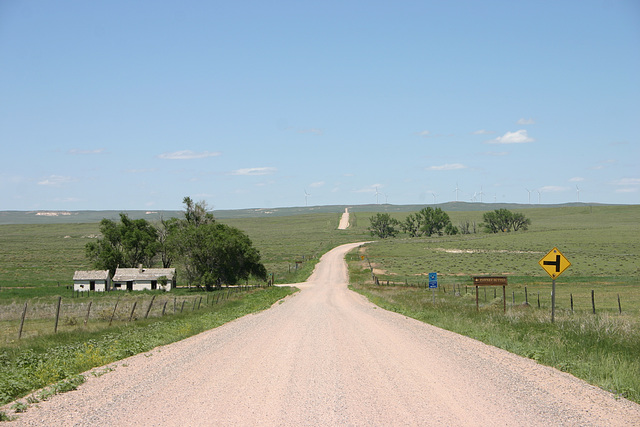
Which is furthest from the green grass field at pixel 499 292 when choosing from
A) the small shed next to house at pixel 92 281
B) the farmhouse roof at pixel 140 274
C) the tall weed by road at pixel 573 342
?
the farmhouse roof at pixel 140 274

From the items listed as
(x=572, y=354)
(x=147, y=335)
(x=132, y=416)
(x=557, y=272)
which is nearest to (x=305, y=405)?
(x=132, y=416)

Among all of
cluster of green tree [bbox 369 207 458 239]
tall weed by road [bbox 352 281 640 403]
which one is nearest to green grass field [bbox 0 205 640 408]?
tall weed by road [bbox 352 281 640 403]

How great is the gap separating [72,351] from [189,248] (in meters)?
52.2

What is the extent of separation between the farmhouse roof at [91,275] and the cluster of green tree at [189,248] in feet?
13.2

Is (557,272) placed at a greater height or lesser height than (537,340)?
greater

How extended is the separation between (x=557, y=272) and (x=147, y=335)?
47.2 feet

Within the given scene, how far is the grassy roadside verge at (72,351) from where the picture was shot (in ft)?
35.9

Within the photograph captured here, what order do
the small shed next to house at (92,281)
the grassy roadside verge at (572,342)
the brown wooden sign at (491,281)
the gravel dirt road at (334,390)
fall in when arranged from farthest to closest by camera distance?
the small shed next to house at (92,281) < the brown wooden sign at (491,281) < the grassy roadside verge at (572,342) < the gravel dirt road at (334,390)

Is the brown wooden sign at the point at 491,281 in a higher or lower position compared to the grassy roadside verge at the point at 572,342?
higher

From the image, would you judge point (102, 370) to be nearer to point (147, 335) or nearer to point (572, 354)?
point (147, 335)

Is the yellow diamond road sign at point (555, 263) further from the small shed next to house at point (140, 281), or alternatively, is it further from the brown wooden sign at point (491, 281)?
the small shed next to house at point (140, 281)

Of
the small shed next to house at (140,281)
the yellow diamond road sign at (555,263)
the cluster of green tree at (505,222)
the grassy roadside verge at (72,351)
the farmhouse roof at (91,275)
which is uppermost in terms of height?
the cluster of green tree at (505,222)

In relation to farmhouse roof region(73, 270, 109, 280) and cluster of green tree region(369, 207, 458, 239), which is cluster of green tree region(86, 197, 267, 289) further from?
cluster of green tree region(369, 207, 458, 239)

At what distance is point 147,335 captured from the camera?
18.6 m
